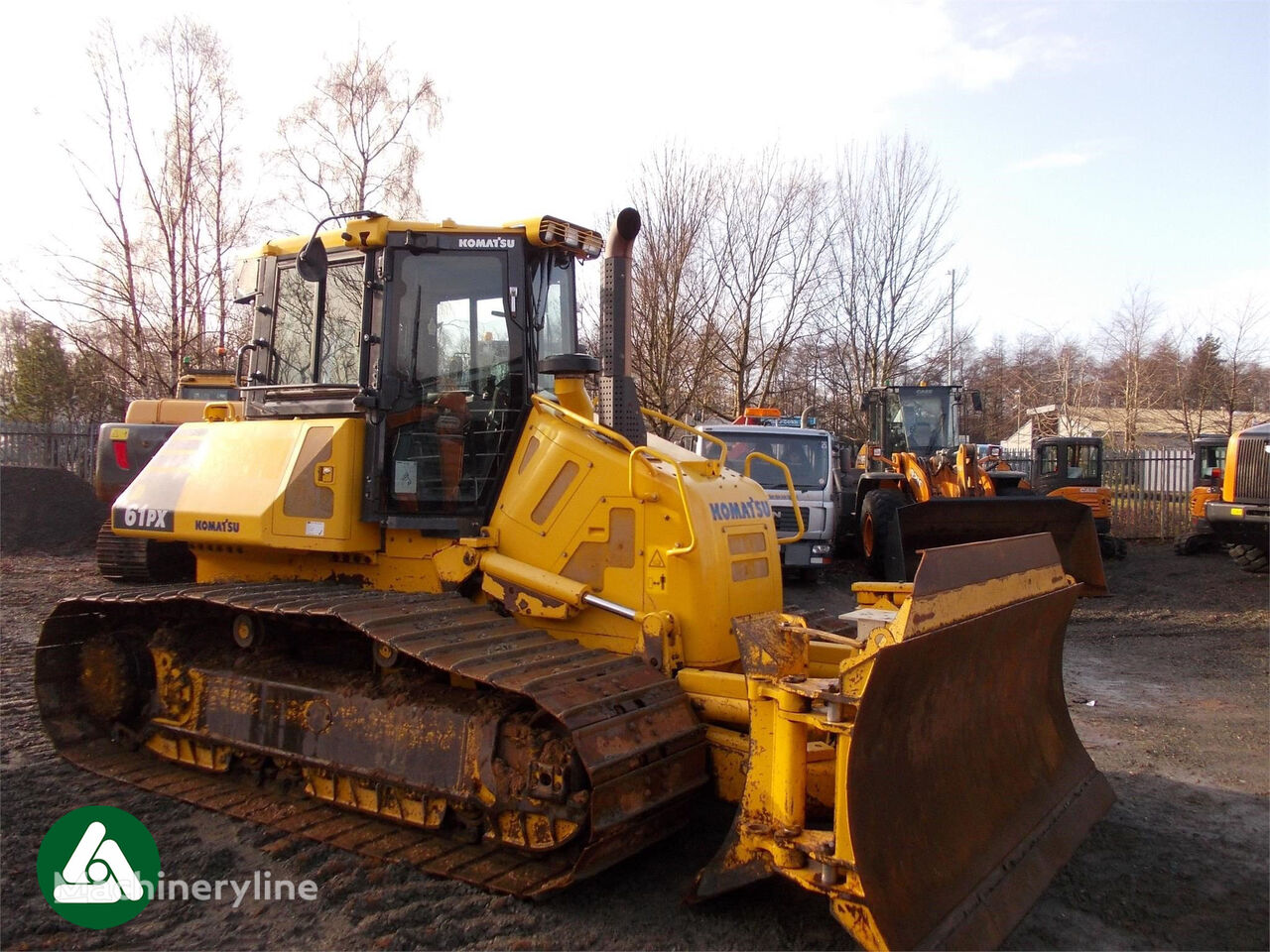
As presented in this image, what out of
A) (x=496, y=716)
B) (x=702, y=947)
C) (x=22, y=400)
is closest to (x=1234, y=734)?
(x=702, y=947)

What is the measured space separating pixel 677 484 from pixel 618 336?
821 millimetres

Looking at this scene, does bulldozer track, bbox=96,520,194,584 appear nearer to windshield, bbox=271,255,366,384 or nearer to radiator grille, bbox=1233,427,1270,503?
windshield, bbox=271,255,366,384

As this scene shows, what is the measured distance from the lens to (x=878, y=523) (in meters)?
13.3

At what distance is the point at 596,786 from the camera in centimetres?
356

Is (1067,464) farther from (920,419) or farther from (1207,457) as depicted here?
(920,419)

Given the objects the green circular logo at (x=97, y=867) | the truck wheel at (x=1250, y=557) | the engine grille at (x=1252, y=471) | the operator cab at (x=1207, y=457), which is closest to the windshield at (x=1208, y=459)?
the operator cab at (x=1207, y=457)

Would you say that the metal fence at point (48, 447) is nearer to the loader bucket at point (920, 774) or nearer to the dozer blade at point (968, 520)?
the dozer blade at point (968, 520)

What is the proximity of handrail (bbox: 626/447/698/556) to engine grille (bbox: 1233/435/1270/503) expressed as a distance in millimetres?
12076

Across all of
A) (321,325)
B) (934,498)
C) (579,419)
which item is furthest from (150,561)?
(934,498)

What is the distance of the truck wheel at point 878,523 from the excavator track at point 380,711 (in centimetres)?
886

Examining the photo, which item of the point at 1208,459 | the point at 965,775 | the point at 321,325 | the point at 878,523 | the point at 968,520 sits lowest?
the point at 965,775

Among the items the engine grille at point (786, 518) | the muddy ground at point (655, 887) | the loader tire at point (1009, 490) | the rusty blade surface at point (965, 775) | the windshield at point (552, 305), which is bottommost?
the muddy ground at point (655, 887)

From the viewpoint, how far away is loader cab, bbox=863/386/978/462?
1728 cm

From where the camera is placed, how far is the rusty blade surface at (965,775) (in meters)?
3.35
